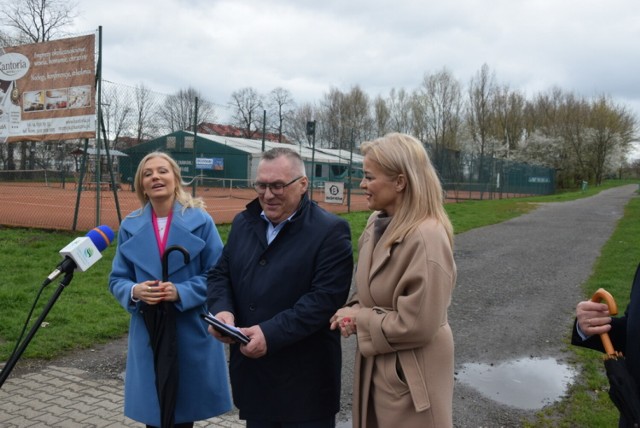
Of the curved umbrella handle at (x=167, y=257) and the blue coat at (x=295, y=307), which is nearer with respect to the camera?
the blue coat at (x=295, y=307)

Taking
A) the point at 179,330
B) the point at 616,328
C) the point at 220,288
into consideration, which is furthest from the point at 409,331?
the point at 179,330

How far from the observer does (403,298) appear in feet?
7.10

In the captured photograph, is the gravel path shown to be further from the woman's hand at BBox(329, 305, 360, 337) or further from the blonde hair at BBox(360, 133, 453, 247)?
the blonde hair at BBox(360, 133, 453, 247)

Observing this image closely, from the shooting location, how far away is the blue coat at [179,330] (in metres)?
2.89

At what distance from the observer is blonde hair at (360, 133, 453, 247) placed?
2309 mm

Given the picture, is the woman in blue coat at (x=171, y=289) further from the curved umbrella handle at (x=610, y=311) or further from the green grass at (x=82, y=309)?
the green grass at (x=82, y=309)

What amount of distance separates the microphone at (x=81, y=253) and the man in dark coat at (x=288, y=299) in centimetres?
57

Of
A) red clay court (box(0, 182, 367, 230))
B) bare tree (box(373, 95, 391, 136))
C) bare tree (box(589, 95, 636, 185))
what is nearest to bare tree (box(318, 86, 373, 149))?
bare tree (box(373, 95, 391, 136))

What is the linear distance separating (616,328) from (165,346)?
81.8 inches

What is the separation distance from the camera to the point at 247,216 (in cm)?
277

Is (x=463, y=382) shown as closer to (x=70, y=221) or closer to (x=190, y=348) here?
(x=190, y=348)

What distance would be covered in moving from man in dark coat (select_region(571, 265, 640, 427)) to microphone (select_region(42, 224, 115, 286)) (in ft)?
6.79

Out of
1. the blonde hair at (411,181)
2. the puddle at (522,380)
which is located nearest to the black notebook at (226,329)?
the blonde hair at (411,181)

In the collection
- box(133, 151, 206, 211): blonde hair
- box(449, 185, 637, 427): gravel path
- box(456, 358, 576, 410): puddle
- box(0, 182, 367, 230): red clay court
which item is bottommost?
box(456, 358, 576, 410): puddle
